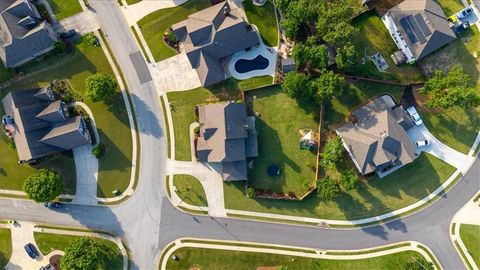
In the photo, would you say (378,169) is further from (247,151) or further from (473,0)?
(473,0)

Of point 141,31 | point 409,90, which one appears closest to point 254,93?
point 141,31

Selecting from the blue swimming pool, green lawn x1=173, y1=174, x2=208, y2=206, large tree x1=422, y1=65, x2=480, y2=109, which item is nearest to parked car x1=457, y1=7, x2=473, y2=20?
large tree x1=422, y1=65, x2=480, y2=109

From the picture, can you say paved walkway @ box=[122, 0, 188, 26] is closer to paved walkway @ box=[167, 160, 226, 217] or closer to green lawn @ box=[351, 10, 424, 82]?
paved walkway @ box=[167, 160, 226, 217]

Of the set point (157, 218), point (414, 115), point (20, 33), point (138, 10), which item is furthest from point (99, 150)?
point (414, 115)

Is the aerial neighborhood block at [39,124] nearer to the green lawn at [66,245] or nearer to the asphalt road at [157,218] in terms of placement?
the asphalt road at [157,218]

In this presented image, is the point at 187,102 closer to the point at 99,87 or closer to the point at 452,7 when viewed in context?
the point at 99,87
